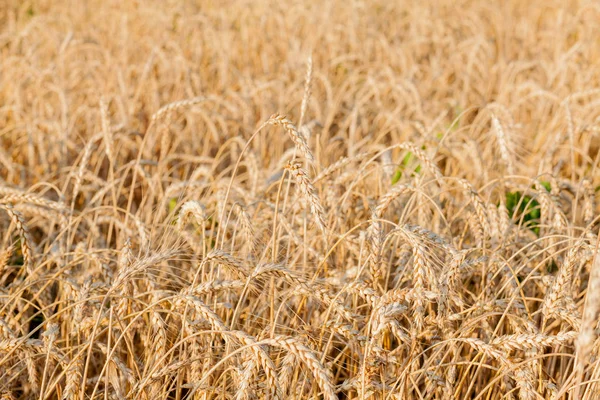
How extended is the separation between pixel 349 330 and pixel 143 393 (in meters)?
0.55

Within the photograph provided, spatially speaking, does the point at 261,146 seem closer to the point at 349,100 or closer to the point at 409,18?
the point at 349,100

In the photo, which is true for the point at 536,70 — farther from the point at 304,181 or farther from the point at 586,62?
the point at 304,181

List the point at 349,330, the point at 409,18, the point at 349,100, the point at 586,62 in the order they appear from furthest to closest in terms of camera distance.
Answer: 1. the point at 409,18
2. the point at 586,62
3. the point at 349,100
4. the point at 349,330

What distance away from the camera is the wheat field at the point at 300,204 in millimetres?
1638

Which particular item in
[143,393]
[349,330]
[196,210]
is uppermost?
[196,210]

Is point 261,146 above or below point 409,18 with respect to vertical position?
below

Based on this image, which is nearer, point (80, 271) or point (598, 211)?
point (80, 271)

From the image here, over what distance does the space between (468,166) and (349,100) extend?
1566 millimetres

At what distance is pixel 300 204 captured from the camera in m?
2.36

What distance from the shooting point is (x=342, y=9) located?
6.63 metres

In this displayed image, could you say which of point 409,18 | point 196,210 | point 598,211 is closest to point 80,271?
point 196,210

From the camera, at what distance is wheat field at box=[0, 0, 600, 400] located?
1638mm

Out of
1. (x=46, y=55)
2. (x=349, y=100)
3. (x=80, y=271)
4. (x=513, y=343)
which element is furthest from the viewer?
(x=46, y=55)

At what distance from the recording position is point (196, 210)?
188 centimetres
